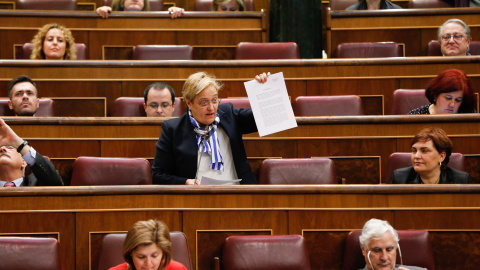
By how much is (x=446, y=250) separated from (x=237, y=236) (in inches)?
18.0

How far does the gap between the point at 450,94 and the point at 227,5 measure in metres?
1.22

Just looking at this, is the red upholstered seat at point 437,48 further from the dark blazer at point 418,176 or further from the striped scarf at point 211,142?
the striped scarf at point 211,142

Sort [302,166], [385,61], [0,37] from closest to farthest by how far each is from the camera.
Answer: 1. [302,166]
2. [385,61]
3. [0,37]

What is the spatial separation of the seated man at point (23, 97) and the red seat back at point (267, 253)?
3.17ft

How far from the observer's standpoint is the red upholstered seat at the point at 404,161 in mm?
1930

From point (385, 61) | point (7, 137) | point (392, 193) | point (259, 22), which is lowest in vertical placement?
point (392, 193)

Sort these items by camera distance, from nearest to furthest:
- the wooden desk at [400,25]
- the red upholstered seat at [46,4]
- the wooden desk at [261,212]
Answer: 1. the wooden desk at [261,212]
2. the wooden desk at [400,25]
3. the red upholstered seat at [46,4]

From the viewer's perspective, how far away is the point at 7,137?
1763 mm

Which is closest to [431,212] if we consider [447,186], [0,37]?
A: [447,186]

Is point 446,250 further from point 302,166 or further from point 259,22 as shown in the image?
point 259,22

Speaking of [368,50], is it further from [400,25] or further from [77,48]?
[77,48]

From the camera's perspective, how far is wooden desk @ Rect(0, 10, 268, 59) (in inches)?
114

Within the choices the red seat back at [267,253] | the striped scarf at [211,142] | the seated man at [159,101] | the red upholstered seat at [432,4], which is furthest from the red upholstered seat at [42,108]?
the red upholstered seat at [432,4]

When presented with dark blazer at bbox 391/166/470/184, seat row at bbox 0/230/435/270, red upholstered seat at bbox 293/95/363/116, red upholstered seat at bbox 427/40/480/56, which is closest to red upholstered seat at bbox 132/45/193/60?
red upholstered seat at bbox 293/95/363/116
